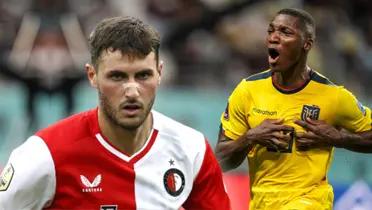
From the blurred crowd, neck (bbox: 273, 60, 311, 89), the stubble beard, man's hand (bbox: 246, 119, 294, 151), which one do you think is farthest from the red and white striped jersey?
the blurred crowd

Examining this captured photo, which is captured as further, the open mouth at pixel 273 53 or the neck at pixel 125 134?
the open mouth at pixel 273 53

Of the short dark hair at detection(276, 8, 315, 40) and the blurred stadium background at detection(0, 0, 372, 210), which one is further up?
the blurred stadium background at detection(0, 0, 372, 210)

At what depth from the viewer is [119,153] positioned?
417 cm

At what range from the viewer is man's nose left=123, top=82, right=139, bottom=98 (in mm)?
3891

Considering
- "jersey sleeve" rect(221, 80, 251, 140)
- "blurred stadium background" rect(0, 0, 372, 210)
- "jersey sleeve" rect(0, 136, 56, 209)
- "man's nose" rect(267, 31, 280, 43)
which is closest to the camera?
"jersey sleeve" rect(0, 136, 56, 209)

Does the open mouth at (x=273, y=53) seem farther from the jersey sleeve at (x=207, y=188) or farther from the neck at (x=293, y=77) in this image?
the jersey sleeve at (x=207, y=188)

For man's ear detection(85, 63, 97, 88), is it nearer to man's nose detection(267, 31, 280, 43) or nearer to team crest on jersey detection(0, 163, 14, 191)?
team crest on jersey detection(0, 163, 14, 191)

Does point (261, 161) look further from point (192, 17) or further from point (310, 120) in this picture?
point (192, 17)

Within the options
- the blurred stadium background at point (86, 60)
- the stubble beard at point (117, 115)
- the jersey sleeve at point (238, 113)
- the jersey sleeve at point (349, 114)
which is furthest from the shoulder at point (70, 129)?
the blurred stadium background at point (86, 60)

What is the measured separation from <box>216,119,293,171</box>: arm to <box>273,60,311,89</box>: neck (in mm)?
232

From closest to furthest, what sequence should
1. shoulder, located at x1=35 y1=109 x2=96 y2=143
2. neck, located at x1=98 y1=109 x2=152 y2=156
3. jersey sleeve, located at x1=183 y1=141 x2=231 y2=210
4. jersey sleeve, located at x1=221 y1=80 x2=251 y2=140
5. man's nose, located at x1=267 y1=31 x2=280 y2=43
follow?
shoulder, located at x1=35 y1=109 x2=96 y2=143
neck, located at x1=98 y1=109 x2=152 y2=156
jersey sleeve, located at x1=183 y1=141 x2=231 y2=210
man's nose, located at x1=267 y1=31 x2=280 y2=43
jersey sleeve, located at x1=221 y1=80 x2=251 y2=140

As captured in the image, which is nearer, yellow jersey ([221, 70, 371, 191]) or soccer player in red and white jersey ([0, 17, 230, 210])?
soccer player in red and white jersey ([0, 17, 230, 210])

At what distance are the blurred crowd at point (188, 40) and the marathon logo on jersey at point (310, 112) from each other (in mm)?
5942

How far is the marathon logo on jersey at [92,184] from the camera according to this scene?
407 cm
